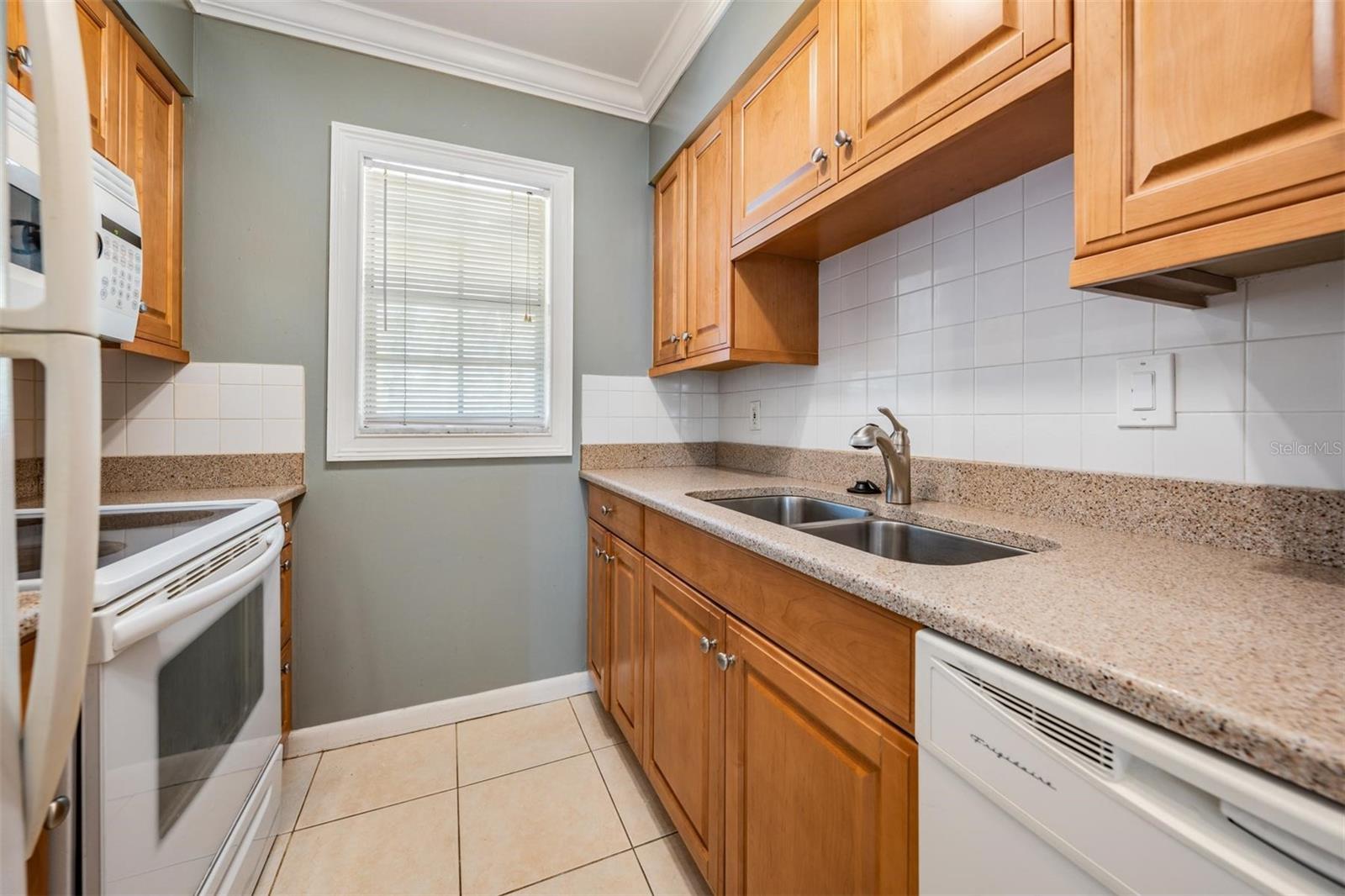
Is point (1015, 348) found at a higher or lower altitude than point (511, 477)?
higher

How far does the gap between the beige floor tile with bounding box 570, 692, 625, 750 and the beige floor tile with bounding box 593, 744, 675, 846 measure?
0.14ft

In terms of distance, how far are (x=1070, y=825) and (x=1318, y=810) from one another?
19cm

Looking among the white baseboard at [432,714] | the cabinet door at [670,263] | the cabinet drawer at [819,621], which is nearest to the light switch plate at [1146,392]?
the cabinet drawer at [819,621]

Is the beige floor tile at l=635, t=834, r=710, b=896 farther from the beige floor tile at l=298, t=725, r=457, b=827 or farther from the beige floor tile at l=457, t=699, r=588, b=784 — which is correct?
the beige floor tile at l=298, t=725, r=457, b=827

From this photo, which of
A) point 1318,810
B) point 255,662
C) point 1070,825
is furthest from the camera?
point 255,662

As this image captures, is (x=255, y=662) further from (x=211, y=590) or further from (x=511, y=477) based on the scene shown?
(x=511, y=477)

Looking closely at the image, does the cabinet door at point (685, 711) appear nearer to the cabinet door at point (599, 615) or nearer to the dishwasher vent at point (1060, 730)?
the cabinet door at point (599, 615)

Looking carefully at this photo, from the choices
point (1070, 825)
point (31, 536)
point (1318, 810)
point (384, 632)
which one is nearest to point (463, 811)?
point (384, 632)

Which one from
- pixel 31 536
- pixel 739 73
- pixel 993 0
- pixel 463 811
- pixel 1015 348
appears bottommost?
pixel 463 811

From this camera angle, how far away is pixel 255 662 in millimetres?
1316

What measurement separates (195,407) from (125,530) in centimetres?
83

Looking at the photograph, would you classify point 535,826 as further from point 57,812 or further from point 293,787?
point 57,812

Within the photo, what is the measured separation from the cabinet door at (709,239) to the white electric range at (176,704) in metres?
1.42

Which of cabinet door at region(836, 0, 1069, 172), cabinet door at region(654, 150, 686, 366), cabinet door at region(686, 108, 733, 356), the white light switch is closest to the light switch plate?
the white light switch
